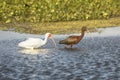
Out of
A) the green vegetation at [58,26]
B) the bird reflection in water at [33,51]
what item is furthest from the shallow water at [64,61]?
the green vegetation at [58,26]

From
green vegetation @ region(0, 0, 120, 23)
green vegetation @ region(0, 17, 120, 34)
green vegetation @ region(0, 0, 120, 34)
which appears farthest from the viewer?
green vegetation @ region(0, 0, 120, 23)

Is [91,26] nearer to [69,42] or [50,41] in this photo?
[50,41]

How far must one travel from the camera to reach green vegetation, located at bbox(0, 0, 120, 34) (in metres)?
28.7

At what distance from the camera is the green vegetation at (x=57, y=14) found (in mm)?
28703

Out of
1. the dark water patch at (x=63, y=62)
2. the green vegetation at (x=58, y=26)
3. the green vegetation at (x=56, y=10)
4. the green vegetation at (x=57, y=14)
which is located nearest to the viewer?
the dark water patch at (x=63, y=62)

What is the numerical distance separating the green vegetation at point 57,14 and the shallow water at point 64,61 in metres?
7.26

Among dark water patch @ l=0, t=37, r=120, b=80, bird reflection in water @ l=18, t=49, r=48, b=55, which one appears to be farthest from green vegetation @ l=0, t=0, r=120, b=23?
bird reflection in water @ l=18, t=49, r=48, b=55

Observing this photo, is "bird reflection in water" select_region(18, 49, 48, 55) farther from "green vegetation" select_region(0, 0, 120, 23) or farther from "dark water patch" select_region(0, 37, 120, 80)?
"green vegetation" select_region(0, 0, 120, 23)

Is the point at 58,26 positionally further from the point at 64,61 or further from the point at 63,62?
the point at 63,62

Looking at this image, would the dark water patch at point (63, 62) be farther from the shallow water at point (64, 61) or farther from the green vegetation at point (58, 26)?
the green vegetation at point (58, 26)

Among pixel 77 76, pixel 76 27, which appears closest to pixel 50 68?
pixel 77 76

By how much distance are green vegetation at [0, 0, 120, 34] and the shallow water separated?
7.26 m

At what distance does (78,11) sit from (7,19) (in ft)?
17.8

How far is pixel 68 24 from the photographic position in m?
28.9
